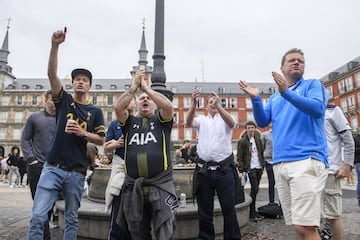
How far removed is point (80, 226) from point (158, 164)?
2221mm

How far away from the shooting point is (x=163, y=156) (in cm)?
255

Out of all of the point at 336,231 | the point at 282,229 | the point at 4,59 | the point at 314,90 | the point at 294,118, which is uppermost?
the point at 4,59

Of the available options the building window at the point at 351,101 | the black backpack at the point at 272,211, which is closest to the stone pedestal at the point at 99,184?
the black backpack at the point at 272,211

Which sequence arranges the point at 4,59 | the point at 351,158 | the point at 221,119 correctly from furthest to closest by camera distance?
the point at 4,59 < the point at 221,119 < the point at 351,158

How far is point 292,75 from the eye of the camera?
2.52 m

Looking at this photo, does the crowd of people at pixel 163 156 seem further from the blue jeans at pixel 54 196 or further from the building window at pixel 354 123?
the building window at pixel 354 123

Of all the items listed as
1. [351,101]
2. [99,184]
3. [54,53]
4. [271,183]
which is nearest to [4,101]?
[99,184]

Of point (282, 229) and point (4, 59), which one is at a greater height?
point (4, 59)

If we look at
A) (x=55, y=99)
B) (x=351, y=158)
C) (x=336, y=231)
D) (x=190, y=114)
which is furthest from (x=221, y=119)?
(x=55, y=99)

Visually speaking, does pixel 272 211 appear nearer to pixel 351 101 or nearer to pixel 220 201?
pixel 220 201

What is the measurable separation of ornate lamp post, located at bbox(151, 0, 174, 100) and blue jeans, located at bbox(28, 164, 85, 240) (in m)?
3.00

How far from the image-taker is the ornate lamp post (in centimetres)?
561

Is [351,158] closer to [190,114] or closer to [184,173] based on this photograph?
[190,114]

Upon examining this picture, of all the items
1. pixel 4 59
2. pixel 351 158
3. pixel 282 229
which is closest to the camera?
pixel 351 158
